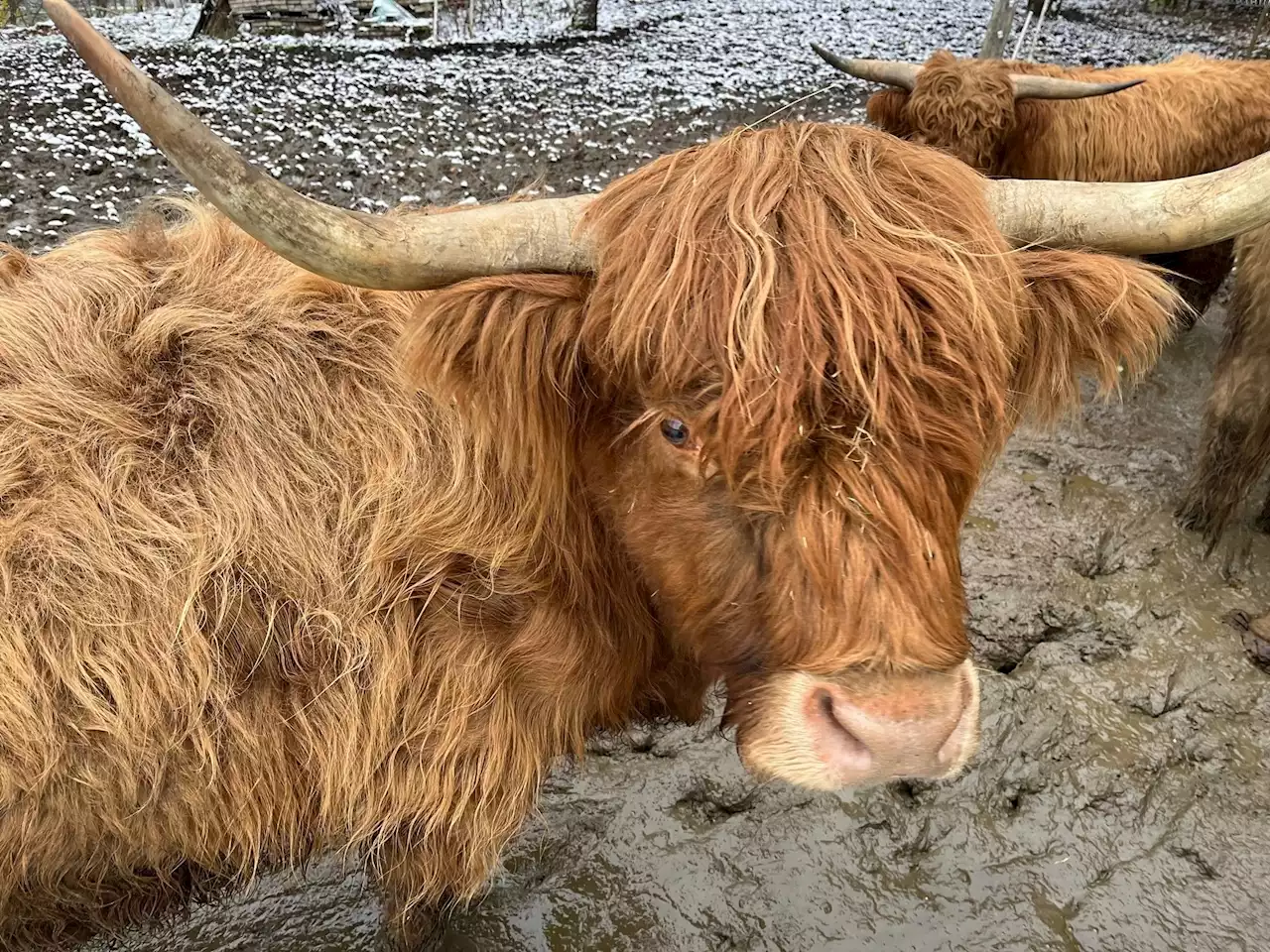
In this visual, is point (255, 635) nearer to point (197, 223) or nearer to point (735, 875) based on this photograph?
point (197, 223)

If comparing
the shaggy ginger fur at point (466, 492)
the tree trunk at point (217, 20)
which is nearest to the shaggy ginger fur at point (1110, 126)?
the shaggy ginger fur at point (466, 492)

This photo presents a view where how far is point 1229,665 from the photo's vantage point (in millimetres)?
3234

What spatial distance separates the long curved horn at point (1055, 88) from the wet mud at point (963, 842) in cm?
331

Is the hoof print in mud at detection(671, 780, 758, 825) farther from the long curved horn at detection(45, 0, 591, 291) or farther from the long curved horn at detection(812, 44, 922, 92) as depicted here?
the long curved horn at detection(812, 44, 922, 92)

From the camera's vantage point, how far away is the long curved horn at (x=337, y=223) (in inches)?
40.4

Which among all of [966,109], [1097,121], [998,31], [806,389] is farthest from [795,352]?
[998,31]

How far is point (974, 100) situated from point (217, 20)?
322 inches

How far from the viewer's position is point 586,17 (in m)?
9.35

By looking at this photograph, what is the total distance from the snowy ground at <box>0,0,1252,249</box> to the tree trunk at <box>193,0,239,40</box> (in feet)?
0.83

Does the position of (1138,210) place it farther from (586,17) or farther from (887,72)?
(586,17)

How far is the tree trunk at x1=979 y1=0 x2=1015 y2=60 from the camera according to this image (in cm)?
753

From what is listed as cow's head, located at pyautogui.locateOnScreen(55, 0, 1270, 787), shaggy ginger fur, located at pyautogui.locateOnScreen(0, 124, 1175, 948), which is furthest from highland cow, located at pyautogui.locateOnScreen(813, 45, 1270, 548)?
cow's head, located at pyautogui.locateOnScreen(55, 0, 1270, 787)

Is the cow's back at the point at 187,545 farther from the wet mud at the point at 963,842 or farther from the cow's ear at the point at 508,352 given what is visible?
the wet mud at the point at 963,842

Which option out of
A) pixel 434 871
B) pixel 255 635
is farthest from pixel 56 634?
pixel 434 871
